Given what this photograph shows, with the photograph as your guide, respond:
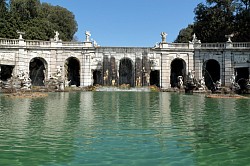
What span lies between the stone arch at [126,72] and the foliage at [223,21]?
13343 mm

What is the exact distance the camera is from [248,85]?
3900cm

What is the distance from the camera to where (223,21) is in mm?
51531

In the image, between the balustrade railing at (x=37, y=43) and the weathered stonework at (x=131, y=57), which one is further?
the balustrade railing at (x=37, y=43)

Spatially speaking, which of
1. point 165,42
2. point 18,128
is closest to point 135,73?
point 165,42

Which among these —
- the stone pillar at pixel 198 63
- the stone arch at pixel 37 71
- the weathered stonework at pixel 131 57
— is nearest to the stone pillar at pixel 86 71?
the weathered stonework at pixel 131 57

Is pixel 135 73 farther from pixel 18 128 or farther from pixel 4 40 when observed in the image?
pixel 18 128

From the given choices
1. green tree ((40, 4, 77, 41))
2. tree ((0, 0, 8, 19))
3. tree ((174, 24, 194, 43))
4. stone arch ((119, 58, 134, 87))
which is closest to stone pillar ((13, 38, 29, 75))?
tree ((0, 0, 8, 19))

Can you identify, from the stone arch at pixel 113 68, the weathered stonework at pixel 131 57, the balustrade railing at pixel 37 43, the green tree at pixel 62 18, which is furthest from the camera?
the green tree at pixel 62 18

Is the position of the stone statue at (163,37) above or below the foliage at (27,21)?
below

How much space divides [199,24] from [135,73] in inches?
589

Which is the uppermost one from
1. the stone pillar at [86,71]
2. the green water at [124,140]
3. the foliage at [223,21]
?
the foliage at [223,21]

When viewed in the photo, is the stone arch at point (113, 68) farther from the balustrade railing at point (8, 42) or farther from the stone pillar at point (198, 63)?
the balustrade railing at point (8, 42)

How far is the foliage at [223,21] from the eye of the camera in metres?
49.8

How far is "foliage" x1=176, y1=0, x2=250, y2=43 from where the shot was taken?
1959 inches
